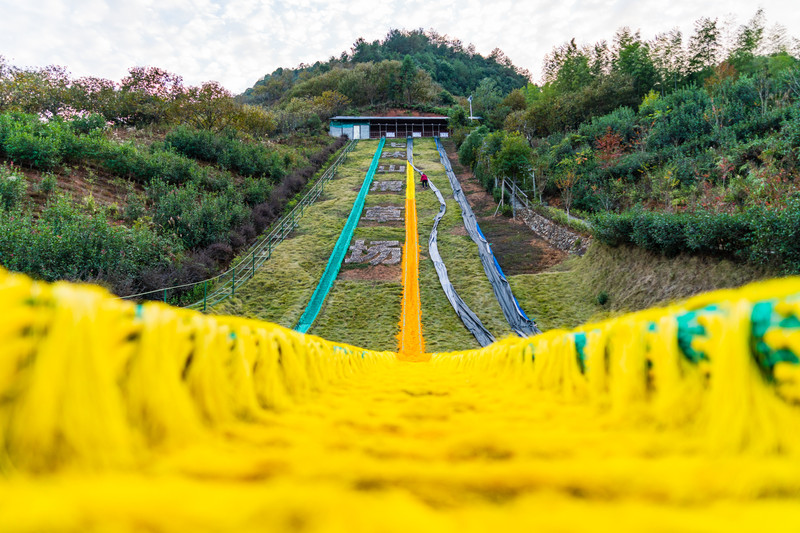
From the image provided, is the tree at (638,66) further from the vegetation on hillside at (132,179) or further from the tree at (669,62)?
the vegetation on hillside at (132,179)

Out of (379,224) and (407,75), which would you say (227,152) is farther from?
(407,75)

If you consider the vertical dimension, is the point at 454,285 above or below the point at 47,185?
below

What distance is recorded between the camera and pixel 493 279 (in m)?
10.3

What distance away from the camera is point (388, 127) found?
35.7 metres

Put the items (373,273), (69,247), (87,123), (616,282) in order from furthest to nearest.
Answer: (87,123), (373,273), (616,282), (69,247)

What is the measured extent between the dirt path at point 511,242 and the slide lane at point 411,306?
273 centimetres

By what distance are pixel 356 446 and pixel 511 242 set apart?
43.7 ft

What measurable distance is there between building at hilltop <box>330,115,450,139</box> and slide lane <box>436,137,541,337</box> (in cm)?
2016

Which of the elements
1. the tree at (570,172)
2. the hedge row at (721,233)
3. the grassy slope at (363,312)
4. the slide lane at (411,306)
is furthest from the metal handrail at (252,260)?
the tree at (570,172)

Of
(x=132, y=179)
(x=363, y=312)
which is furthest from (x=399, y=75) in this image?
(x=363, y=312)

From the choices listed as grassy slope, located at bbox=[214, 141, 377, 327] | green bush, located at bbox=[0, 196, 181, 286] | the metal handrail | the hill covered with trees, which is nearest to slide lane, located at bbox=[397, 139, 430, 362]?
grassy slope, located at bbox=[214, 141, 377, 327]

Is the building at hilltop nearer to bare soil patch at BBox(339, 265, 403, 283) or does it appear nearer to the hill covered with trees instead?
the hill covered with trees

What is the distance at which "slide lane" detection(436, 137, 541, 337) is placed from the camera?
26.8 feet

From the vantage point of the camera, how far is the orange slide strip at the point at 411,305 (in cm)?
725
